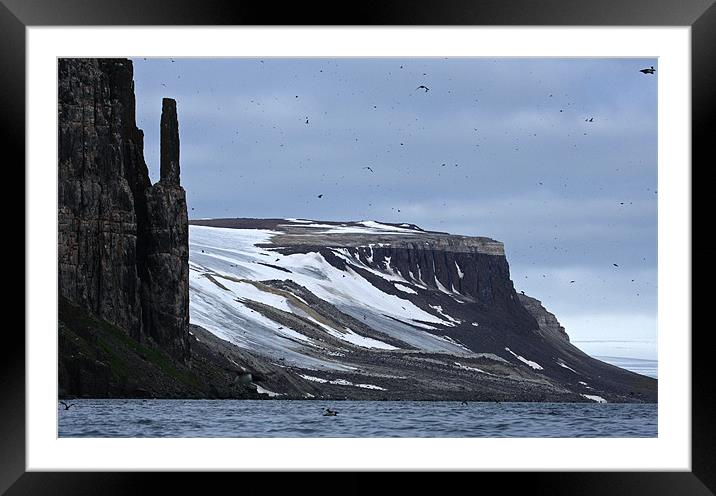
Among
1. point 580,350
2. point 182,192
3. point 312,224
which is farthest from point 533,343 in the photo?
point 182,192

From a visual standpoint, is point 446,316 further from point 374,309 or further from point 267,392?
point 267,392

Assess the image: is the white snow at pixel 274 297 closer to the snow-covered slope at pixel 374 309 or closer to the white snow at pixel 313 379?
the snow-covered slope at pixel 374 309

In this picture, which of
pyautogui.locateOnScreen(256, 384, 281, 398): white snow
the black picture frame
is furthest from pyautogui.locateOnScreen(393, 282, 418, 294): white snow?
the black picture frame

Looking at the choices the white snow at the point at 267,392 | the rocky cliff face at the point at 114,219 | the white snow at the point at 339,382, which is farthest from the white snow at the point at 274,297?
the rocky cliff face at the point at 114,219

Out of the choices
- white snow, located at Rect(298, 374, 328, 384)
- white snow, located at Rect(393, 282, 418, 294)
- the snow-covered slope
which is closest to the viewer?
white snow, located at Rect(298, 374, 328, 384)

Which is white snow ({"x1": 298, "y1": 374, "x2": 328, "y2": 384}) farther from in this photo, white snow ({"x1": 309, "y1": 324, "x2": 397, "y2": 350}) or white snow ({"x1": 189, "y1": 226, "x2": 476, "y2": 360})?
white snow ({"x1": 309, "y1": 324, "x2": 397, "y2": 350})
